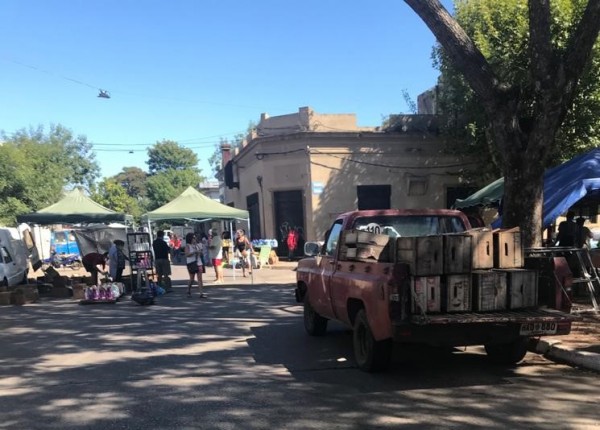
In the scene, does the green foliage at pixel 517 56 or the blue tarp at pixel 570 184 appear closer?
the blue tarp at pixel 570 184

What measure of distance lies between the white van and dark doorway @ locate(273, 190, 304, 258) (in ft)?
34.9

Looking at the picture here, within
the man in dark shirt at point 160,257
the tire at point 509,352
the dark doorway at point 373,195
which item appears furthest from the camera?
the dark doorway at point 373,195

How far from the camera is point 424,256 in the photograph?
17.9 feet

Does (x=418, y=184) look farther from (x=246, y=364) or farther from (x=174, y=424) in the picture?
(x=174, y=424)

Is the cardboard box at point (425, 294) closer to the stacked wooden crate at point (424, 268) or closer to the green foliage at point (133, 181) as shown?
the stacked wooden crate at point (424, 268)

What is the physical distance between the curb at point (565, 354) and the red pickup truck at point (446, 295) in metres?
0.62

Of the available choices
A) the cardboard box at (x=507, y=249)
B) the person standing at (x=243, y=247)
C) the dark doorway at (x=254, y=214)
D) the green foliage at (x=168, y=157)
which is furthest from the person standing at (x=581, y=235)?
the green foliage at (x=168, y=157)

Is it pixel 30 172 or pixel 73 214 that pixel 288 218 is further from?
pixel 30 172

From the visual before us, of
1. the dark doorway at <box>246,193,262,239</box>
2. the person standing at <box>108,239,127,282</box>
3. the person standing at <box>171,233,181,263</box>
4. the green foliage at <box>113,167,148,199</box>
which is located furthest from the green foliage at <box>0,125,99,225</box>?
the green foliage at <box>113,167,148,199</box>

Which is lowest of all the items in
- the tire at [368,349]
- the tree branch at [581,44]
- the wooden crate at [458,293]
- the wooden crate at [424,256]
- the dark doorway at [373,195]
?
the tire at [368,349]

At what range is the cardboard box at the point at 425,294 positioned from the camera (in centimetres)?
541

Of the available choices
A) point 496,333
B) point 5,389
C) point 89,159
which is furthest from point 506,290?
point 89,159

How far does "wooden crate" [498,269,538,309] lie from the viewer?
5.76 metres

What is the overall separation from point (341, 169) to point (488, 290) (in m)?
18.2
